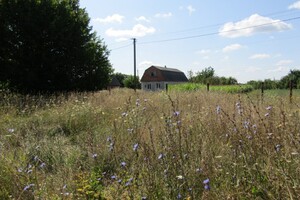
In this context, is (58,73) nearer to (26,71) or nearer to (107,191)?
(26,71)

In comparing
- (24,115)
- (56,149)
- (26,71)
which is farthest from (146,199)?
(26,71)

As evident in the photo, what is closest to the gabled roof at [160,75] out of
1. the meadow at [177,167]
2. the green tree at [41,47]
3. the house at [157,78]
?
the house at [157,78]

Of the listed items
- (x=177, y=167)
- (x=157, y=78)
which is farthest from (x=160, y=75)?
(x=177, y=167)

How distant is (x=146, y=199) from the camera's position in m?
2.96

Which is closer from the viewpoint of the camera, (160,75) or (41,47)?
(41,47)

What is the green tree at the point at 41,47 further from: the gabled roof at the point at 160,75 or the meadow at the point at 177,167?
the gabled roof at the point at 160,75

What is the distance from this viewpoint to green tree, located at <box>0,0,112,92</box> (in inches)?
641

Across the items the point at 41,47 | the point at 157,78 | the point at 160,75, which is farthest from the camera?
the point at 157,78

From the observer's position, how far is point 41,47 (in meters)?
16.8

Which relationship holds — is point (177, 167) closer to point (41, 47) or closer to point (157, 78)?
point (41, 47)

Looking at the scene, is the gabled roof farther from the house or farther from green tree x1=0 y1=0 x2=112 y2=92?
green tree x1=0 y1=0 x2=112 y2=92

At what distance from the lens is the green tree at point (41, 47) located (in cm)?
1628

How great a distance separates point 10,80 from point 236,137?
591 inches

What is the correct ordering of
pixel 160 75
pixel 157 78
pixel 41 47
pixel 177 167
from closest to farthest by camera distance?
pixel 177 167
pixel 41 47
pixel 160 75
pixel 157 78
